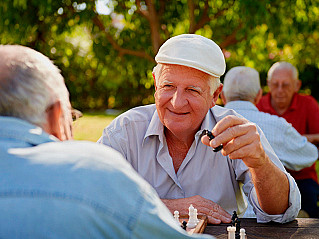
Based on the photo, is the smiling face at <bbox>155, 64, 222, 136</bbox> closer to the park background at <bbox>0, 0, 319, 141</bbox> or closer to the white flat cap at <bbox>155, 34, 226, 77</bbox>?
the white flat cap at <bbox>155, 34, 226, 77</bbox>

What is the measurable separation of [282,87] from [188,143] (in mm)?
3394

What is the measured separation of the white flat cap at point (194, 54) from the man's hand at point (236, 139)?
0.58 metres

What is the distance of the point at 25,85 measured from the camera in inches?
57.1

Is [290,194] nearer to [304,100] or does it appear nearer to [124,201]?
[124,201]

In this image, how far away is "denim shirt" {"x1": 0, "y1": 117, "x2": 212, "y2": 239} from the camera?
48.3 inches

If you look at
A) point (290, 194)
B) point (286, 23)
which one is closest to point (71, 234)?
point (290, 194)

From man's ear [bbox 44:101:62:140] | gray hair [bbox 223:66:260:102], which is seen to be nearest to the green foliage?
gray hair [bbox 223:66:260:102]

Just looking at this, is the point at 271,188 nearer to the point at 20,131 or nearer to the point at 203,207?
the point at 203,207

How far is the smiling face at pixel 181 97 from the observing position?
2.77 m

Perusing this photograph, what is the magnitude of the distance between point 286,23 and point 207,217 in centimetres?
545

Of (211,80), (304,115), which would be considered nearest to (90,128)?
(304,115)

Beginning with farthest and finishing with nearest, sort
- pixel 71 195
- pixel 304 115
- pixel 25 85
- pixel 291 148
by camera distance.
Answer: pixel 304 115, pixel 291 148, pixel 25 85, pixel 71 195

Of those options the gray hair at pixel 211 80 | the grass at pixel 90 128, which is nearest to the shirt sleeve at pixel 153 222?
the gray hair at pixel 211 80

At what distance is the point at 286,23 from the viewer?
281 inches
